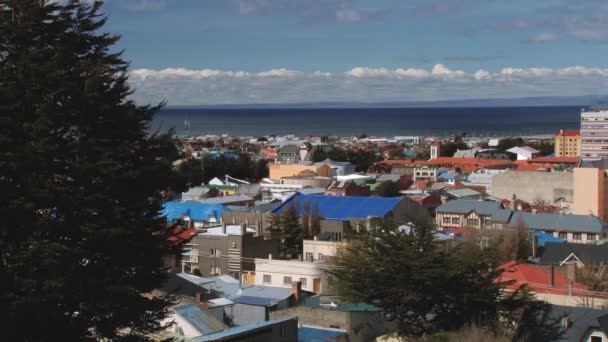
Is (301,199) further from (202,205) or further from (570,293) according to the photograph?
(570,293)

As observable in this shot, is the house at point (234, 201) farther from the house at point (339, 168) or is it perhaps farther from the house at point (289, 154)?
the house at point (289, 154)

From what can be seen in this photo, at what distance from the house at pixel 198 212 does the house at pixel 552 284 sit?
80.0ft

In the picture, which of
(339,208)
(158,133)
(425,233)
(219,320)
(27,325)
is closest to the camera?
(27,325)

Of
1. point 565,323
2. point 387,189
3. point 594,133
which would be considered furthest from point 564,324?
point 594,133

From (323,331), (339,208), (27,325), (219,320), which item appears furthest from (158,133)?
(339,208)

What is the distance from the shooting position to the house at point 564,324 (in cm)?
1758

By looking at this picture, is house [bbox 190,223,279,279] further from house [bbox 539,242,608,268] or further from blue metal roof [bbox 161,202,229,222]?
house [bbox 539,242,608,268]

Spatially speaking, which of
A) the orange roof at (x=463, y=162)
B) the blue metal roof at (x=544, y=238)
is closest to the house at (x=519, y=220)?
the blue metal roof at (x=544, y=238)

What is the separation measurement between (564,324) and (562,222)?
1173 inches

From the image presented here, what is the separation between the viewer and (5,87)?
1063 centimetres

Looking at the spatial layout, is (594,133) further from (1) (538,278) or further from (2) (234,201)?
(1) (538,278)

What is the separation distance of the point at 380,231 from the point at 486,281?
10.1 feet

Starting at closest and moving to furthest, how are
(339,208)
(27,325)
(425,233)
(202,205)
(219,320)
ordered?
(27,325) → (219,320) → (425,233) → (339,208) → (202,205)

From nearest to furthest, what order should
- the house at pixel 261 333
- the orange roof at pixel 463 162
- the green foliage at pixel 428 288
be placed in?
the house at pixel 261 333 < the green foliage at pixel 428 288 < the orange roof at pixel 463 162
